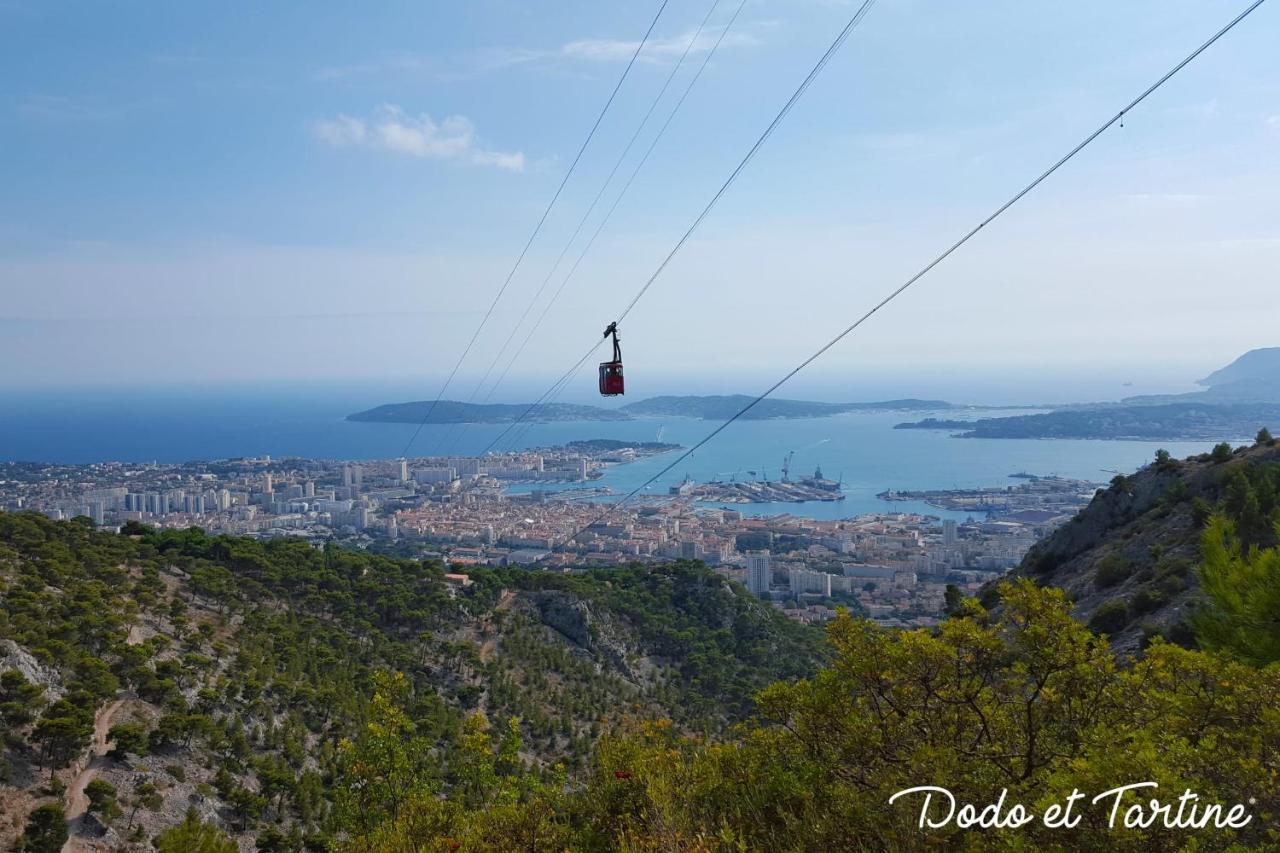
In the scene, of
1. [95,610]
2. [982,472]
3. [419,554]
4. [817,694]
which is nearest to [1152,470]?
[817,694]

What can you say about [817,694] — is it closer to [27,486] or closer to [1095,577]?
[1095,577]

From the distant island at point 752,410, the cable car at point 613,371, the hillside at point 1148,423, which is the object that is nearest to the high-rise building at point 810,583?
the cable car at point 613,371

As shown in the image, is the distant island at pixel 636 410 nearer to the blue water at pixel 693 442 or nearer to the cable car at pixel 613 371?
the blue water at pixel 693 442

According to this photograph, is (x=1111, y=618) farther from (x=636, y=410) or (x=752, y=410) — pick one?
(x=636, y=410)

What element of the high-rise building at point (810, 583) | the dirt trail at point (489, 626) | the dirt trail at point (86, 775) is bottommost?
the high-rise building at point (810, 583)

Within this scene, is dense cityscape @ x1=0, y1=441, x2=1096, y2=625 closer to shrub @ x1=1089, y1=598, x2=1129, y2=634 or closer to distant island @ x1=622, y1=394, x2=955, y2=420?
shrub @ x1=1089, y1=598, x2=1129, y2=634

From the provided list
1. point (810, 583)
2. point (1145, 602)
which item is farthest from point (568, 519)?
point (1145, 602)
